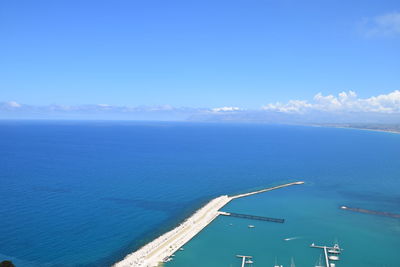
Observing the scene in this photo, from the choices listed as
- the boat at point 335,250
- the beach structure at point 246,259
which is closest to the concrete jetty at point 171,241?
the beach structure at point 246,259

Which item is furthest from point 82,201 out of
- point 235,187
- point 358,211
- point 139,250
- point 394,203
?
point 394,203

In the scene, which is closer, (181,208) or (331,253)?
(331,253)

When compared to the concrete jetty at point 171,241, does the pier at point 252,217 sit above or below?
above

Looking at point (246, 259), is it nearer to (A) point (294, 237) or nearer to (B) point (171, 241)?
(A) point (294, 237)

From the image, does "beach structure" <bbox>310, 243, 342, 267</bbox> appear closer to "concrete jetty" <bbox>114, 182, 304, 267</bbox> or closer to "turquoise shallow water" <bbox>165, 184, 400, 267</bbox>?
"turquoise shallow water" <bbox>165, 184, 400, 267</bbox>

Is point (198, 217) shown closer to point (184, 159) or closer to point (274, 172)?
point (274, 172)

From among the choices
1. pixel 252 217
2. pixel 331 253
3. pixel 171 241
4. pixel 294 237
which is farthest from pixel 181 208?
pixel 331 253

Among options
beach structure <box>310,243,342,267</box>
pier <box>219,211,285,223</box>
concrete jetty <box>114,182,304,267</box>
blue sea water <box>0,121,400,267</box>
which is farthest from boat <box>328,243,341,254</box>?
concrete jetty <box>114,182,304,267</box>

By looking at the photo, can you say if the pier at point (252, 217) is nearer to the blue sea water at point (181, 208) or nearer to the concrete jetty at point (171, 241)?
the blue sea water at point (181, 208)

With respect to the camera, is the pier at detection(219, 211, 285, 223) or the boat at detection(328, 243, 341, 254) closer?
the boat at detection(328, 243, 341, 254)
